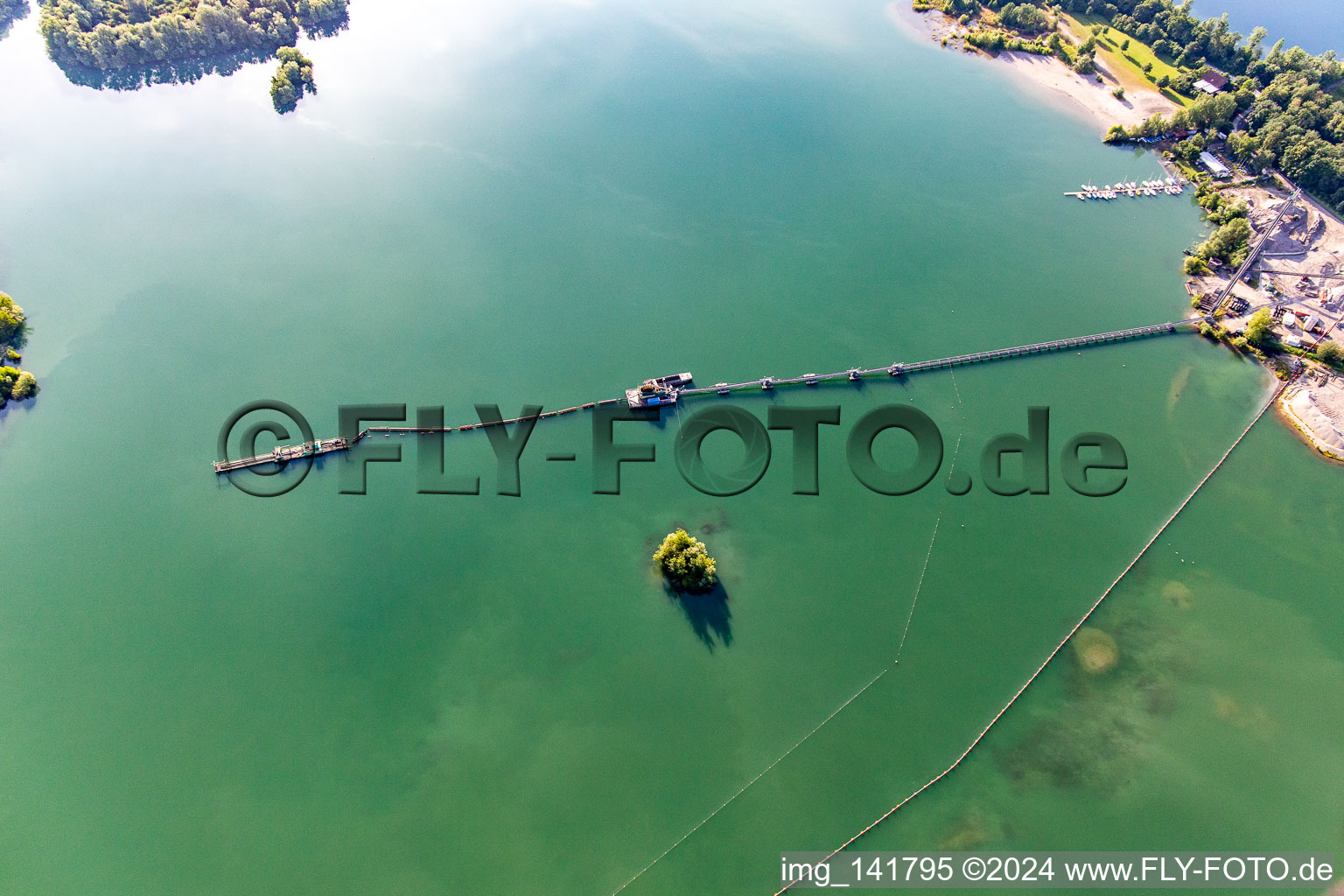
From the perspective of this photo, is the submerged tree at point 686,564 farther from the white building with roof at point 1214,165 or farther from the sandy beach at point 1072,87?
the sandy beach at point 1072,87

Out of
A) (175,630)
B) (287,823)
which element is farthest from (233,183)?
(287,823)

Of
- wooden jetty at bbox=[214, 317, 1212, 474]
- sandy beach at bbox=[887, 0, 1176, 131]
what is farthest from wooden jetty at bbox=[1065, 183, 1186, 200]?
wooden jetty at bbox=[214, 317, 1212, 474]

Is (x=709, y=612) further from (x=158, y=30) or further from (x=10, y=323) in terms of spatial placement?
(x=158, y=30)

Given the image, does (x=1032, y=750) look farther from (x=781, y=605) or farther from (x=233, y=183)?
(x=233, y=183)

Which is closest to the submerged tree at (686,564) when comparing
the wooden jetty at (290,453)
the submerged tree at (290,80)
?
the wooden jetty at (290,453)

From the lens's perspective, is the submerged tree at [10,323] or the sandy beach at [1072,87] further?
the sandy beach at [1072,87]

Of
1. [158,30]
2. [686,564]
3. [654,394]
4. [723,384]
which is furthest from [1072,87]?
[158,30]
